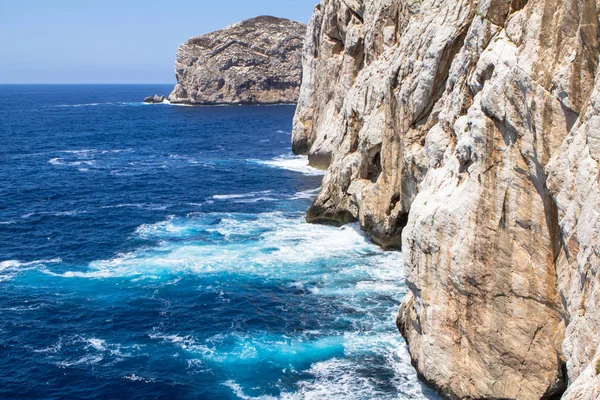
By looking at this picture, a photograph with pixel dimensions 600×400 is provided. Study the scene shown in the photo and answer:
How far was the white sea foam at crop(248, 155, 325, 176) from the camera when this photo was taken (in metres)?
91.3

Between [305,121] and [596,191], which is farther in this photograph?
[305,121]

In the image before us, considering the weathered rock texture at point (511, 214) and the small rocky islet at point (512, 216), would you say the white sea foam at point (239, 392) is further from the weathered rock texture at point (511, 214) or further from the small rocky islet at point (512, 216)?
the small rocky islet at point (512, 216)

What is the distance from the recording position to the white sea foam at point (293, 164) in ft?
300

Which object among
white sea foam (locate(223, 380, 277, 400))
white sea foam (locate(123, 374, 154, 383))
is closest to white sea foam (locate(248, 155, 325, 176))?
white sea foam (locate(223, 380, 277, 400))

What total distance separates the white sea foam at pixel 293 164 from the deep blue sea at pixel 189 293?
1422 millimetres

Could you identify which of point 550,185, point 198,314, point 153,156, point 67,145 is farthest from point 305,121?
point 550,185

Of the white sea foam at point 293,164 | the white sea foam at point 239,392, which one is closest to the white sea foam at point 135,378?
the white sea foam at point 239,392

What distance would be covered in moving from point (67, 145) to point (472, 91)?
341 ft

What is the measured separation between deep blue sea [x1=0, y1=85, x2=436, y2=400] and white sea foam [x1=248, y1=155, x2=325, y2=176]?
1422 mm

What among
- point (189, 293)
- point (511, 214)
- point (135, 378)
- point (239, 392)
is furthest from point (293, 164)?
point (511, 214)

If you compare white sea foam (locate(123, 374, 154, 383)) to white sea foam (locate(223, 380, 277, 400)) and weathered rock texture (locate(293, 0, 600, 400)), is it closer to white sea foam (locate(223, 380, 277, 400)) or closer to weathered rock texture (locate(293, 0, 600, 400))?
white sea foam (locate(223, 380, 277, 400))

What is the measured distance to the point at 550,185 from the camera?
25.3 meters

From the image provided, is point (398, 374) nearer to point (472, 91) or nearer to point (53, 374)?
point (472, 91)

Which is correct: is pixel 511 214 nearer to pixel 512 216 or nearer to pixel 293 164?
pixel 512 216
